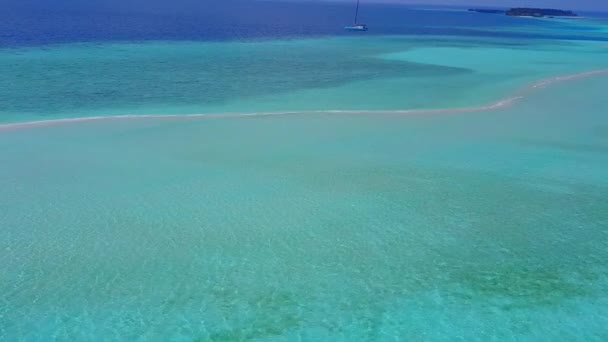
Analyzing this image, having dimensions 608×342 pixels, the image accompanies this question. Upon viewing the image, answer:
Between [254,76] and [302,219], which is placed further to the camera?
[254,76]

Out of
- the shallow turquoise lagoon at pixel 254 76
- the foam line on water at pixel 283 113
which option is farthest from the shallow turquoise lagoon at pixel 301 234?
the shallow turquoise lagoon at pixel 254 76

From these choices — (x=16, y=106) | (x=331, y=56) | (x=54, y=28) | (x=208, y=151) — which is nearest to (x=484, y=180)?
(x=208, y=151)

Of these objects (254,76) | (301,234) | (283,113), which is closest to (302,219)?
(301,234)

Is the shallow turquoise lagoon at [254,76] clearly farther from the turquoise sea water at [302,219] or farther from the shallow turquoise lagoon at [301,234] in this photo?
the shallow turquoise lagoon at [301,234]

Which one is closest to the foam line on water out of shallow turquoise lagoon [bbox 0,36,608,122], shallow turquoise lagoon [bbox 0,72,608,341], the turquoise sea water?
the turquoise sea water

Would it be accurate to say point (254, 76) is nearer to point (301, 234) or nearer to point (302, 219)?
point (302, 219)
